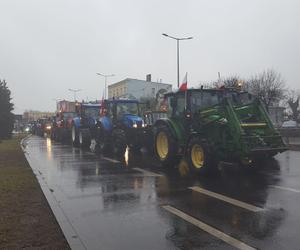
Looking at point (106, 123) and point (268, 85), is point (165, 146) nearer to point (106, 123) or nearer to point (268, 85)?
point (106, 123)

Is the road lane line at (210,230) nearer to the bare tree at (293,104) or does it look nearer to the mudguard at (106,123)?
the mudguard at (106,123)

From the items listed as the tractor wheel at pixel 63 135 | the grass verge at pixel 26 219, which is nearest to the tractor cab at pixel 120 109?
the grass verge at pixel 26 219

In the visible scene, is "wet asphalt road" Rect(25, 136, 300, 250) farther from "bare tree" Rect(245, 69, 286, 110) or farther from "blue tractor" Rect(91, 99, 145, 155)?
"bare tree" Rect(245, 69, 286, 110)

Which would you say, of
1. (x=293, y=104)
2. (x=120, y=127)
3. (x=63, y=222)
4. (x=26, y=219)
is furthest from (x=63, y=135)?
(x=293, y=104)

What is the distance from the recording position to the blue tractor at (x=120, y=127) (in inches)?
822

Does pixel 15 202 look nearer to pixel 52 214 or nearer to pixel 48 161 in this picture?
pixel 52 214

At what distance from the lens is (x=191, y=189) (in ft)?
36.8

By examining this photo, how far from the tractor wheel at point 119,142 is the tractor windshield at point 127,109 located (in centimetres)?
104

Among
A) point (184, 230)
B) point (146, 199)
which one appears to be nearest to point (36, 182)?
point (146, 199)

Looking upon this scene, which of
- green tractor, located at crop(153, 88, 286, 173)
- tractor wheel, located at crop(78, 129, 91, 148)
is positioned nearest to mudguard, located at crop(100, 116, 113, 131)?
tractor wheel, located at crop(78, 129, 91, 148)

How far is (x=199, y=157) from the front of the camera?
13.9 metres

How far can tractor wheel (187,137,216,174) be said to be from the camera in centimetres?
1321

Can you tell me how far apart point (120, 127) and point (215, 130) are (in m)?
8.91

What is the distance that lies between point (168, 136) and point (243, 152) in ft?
12.2
